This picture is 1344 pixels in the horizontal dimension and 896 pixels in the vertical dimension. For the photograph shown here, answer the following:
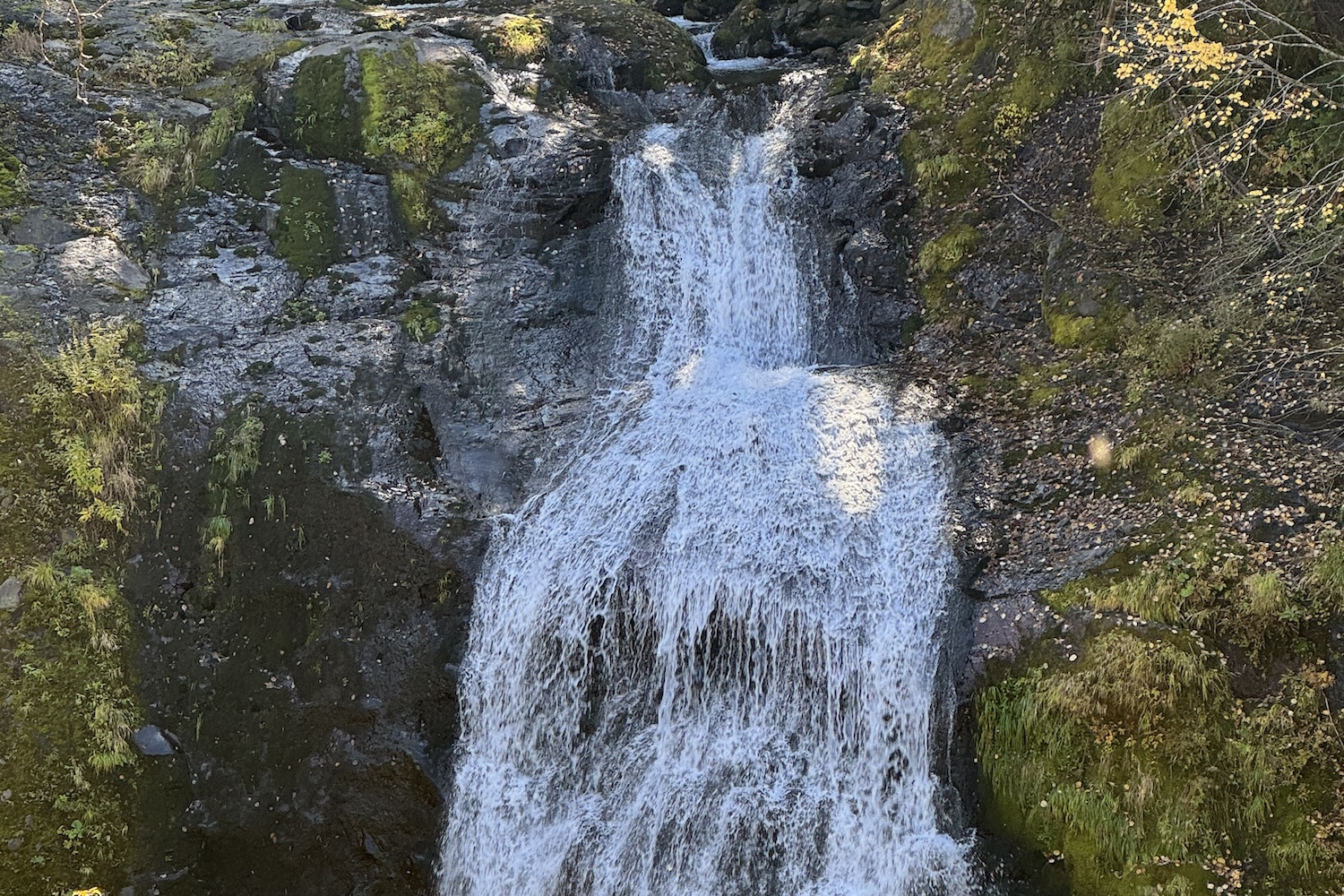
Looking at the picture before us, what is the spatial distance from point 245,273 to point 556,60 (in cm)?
592

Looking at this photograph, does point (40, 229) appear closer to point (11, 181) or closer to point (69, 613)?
point (11, 181)

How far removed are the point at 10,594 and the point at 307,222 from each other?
5434mm

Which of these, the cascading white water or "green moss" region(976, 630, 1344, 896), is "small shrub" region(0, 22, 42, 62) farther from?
"green moss" region(976, 630, 1344, 896)

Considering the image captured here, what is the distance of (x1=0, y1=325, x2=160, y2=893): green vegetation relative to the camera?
8.25 meters

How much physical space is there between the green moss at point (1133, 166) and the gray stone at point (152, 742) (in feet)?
38.1

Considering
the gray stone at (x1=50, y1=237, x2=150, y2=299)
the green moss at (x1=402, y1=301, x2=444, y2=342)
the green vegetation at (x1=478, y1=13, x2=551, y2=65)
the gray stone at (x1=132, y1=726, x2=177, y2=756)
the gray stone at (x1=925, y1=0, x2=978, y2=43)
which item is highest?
the gray stone at (x1=925, y1=0, x2=978, y2=43)

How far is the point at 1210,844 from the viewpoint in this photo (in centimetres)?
657

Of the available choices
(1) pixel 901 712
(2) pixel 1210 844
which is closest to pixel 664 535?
(1) pixel 901 712

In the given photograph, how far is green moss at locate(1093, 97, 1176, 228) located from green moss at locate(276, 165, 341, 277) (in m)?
9.44

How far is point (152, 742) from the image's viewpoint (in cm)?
886

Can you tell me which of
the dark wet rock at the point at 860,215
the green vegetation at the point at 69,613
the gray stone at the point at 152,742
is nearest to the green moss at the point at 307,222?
the green vegetation at the point at 69,613

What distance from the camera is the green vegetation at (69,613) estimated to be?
8.25 meters

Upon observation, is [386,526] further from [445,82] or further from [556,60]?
[556,60]

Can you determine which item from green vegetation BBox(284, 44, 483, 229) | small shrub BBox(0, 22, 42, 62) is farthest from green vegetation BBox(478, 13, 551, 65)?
small shrub BBox(0, 22, 42, 62)
